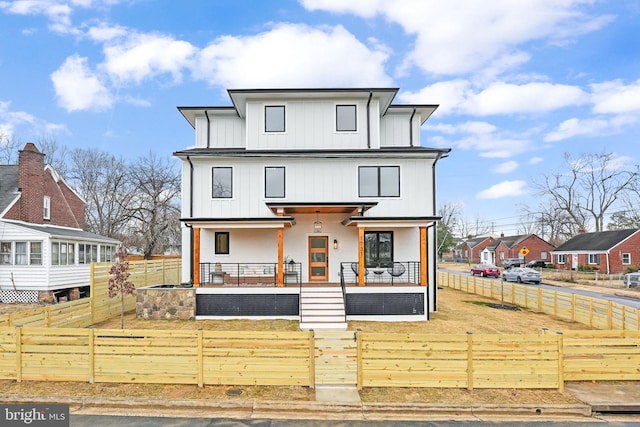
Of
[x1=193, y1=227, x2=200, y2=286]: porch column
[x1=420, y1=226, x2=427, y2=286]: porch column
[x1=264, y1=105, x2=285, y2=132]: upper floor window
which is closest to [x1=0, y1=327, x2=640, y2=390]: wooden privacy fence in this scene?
[x1=420, y1=226, x2=427, y2=286]: porch column

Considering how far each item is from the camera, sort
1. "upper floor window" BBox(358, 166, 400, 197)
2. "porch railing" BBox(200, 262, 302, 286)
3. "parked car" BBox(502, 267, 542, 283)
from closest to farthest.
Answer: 1. "porch railing" BBox(200, 262, 302, 286)
2. "upper floor window" BBox(358, 166, 400, 197)
3. "parked car" BBox(502, 267, 542, 283)

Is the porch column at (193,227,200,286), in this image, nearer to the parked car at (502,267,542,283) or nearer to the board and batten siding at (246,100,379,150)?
the board and batten siding at (246,100,379,150)

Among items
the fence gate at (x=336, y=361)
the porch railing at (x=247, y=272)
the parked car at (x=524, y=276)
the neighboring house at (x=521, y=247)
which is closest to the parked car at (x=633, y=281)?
the parked car at (x=524, y=276)

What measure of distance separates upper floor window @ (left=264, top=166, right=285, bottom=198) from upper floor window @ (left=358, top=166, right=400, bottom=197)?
3.52m

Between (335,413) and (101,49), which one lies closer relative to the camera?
(335,413)

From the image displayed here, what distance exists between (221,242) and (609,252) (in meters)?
43.3

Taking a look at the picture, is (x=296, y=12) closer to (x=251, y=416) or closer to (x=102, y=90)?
(x=251, y=416)

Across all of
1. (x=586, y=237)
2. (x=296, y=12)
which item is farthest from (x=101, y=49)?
(x=586, y=237)

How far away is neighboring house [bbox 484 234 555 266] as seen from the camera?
57.5 meters

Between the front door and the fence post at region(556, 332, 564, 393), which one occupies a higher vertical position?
the front door

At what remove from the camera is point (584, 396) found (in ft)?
23.8

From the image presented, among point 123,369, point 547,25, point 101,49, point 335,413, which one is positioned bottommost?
point 335,413

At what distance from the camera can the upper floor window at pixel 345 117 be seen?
57.3 feet

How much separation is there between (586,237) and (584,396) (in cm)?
4896
